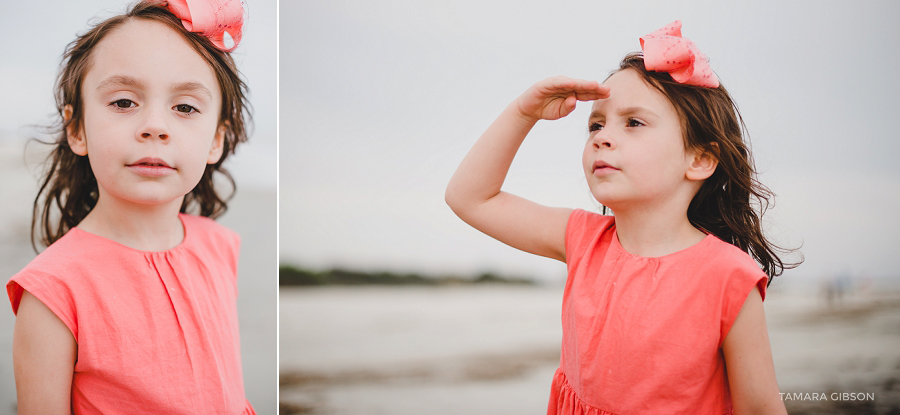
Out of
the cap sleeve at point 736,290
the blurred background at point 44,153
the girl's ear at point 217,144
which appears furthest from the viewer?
the blurred background at point 44,153

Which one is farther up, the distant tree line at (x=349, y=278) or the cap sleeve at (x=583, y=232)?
the cap sleeve at (x=583, y=232)

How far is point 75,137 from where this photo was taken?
1.01 meters

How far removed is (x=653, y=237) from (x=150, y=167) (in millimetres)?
843

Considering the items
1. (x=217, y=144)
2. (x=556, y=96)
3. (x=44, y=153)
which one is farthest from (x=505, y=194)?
(x=44, y=153)

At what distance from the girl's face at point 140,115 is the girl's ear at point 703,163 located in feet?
2.81

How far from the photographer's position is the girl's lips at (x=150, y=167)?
953 millimetres

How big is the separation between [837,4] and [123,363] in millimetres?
1846

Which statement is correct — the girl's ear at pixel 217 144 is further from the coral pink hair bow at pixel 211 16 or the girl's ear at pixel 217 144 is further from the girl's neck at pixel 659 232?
the girl's neck at pixel 659 232

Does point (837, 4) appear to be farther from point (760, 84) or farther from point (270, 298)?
point (270, 298)

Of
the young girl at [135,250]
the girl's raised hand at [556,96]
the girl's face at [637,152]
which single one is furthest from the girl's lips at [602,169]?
the young girl at [135,250]

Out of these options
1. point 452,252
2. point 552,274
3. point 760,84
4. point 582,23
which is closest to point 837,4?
Result: point 760,84

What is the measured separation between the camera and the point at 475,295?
5.87 feet

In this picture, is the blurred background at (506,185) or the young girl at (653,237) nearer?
the young girl at (653,237)

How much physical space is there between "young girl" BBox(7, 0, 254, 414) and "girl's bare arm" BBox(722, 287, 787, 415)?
87 cm
